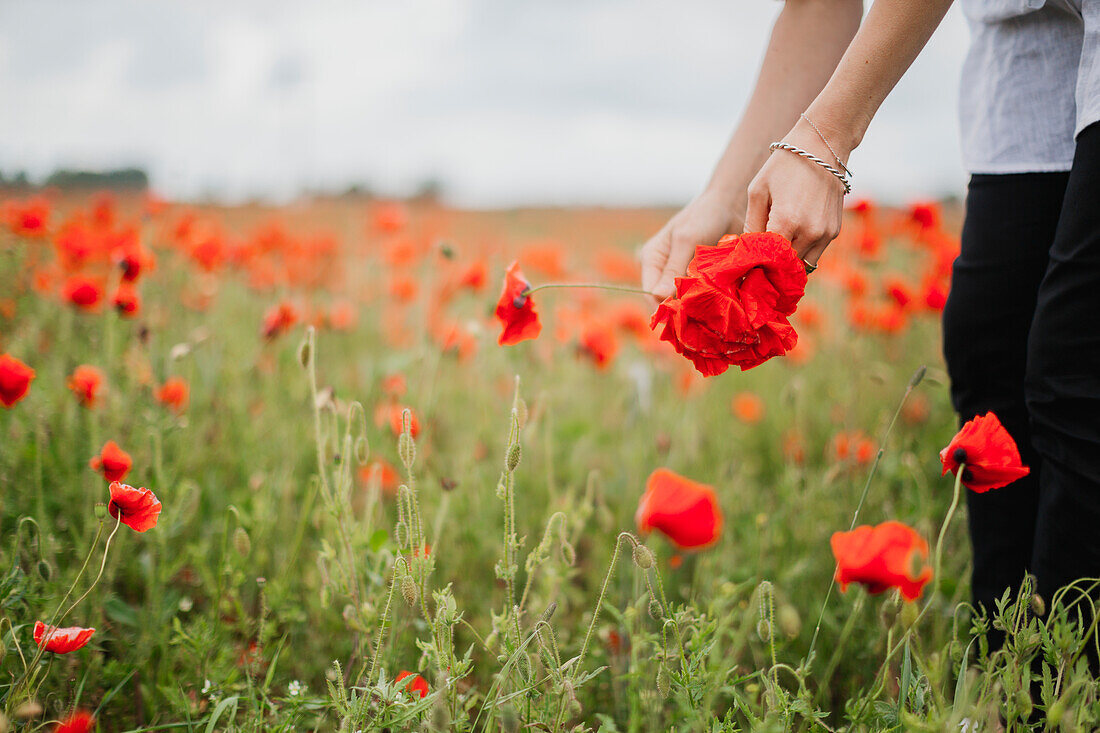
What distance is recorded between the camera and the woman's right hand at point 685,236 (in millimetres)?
1043

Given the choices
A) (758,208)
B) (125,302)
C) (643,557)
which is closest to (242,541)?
(643,557)

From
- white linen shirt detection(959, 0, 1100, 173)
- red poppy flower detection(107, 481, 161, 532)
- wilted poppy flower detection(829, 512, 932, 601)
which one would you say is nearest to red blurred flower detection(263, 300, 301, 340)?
→ red poppy flower detection(107, 481, 161, 532)

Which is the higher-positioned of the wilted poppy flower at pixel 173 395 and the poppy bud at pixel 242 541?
the wilted poppy flower at pixel 173 395

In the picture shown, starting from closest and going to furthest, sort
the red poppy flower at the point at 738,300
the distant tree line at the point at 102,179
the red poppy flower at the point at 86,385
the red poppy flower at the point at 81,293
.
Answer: the red poppy flower at the point at 738,300 → the red poppy flower at the point at 86,385 → the red poppy flower at the point at 81,293 → the distant tree line at the point at 102,179

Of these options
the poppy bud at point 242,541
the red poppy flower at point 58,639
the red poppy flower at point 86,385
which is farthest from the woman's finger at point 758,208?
the red poppy flower at point 86,385

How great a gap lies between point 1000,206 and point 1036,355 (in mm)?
268

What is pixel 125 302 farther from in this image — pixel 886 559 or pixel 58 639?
pixel 886 559

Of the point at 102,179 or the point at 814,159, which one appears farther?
the point at 102,179

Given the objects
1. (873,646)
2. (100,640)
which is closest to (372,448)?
(100,640)

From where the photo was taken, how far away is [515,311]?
0.99m

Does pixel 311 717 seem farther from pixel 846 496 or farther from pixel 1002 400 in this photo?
pixel 846 496

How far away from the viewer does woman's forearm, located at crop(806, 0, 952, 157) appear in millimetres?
844

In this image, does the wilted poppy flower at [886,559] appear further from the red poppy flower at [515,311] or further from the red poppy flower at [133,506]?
the red poppy flower at [133,506]

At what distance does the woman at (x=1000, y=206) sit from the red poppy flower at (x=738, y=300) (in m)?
0.10
